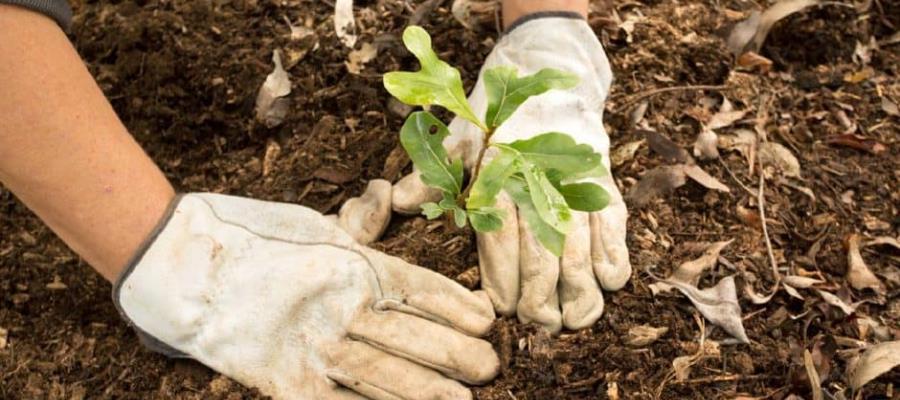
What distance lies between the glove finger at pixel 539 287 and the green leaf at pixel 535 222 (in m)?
0.26

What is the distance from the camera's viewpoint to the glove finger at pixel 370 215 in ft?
7.49

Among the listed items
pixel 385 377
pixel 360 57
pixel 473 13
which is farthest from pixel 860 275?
pixel 360 57

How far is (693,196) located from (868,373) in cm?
65

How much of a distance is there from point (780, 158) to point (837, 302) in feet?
1.62

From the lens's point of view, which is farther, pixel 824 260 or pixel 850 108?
pixel 850 108

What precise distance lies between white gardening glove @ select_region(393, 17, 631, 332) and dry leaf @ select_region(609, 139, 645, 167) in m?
0.09

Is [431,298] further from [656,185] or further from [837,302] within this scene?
[837,302]

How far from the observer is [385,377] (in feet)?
6.63

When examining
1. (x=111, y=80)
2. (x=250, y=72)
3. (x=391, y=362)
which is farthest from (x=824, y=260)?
(x=111, y=80)

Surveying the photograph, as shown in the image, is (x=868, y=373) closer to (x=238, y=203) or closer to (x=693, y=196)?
(x=693, y=196)

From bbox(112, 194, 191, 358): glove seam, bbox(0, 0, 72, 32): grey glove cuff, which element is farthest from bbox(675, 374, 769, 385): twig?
→ bbox(0, 0, 72, 32): grey glove cuff

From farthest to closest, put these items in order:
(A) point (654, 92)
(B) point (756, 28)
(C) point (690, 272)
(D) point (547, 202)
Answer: (B) point (756, 28) → (A) point (654, 92) → (C) point (690, 272) → (D) point (547, 202)

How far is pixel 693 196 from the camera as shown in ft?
7.83

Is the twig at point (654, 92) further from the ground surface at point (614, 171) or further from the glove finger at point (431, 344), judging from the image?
the glove finger at point (431, 344)
